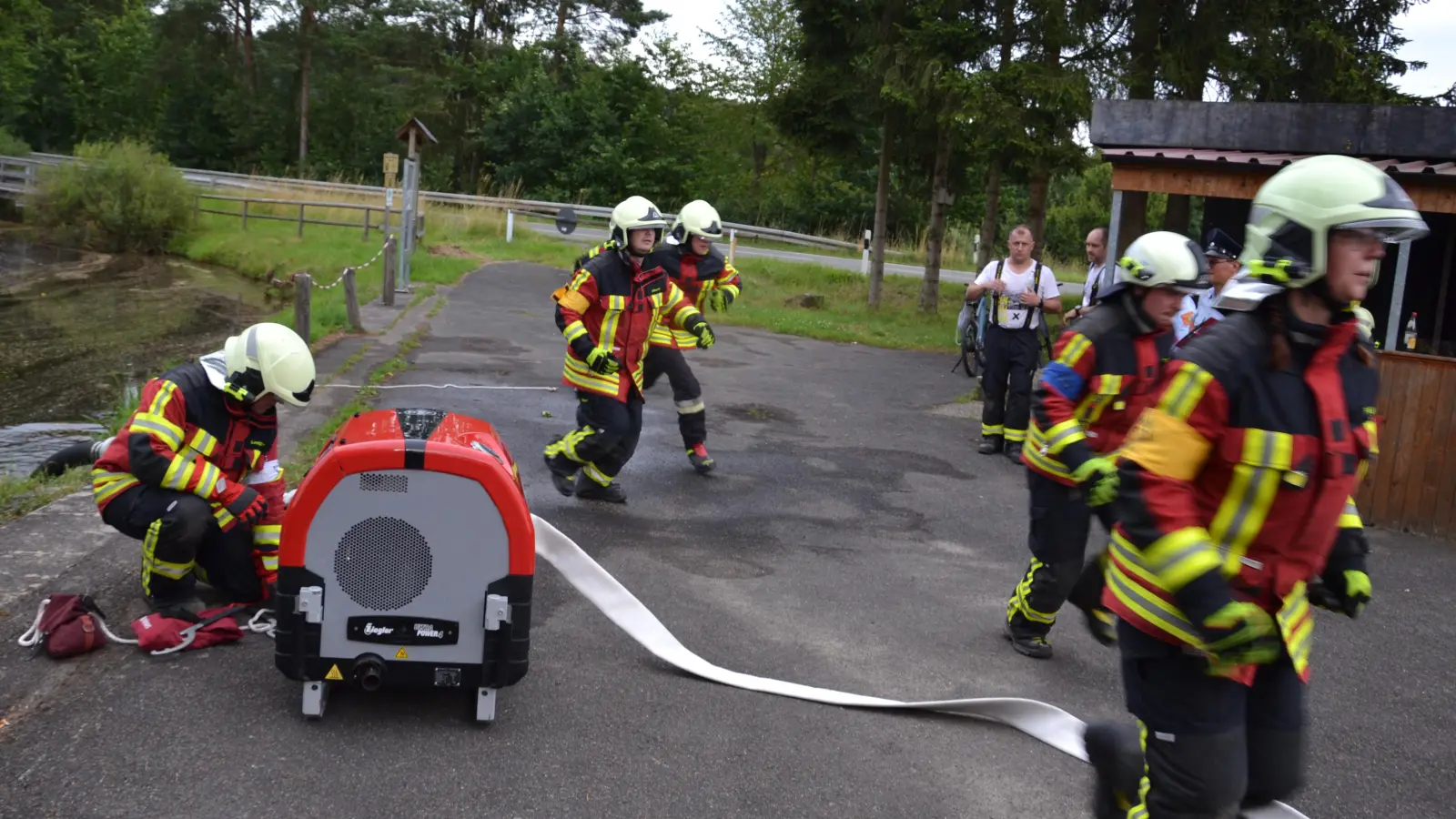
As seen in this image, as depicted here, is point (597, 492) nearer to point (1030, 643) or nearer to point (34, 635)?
point (1030, 643)

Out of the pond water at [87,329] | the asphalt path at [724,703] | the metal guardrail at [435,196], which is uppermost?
the metal guardrail at [435,196]

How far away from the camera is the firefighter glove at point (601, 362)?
7.93m

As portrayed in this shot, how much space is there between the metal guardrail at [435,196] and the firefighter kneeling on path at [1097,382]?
2917 cm

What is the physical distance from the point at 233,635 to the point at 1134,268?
3951 mm

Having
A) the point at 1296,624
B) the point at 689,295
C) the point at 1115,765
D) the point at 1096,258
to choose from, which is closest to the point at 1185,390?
the point at 1296,624

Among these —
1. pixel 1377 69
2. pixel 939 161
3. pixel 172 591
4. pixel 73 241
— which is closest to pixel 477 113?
pixel 73 241

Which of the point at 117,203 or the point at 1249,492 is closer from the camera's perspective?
the point at 1249,492

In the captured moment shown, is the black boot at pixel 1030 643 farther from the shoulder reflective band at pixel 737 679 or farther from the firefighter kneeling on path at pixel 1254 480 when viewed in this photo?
the firefighter kneeling on path at pixel 1254 480

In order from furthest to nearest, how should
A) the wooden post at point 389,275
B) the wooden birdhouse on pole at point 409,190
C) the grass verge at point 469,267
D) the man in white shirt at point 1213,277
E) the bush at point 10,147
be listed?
the bush at point 10,147, the grass verge at point 469,267, the wooden birdhouse on pole at point 409,190, the wooden post at point 389,275, the man in white shirt at point 1213,277

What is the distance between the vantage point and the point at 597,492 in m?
8.47

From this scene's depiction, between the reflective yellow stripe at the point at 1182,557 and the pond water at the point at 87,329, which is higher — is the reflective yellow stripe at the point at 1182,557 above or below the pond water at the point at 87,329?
above

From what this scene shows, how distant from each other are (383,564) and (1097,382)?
2.89 meters

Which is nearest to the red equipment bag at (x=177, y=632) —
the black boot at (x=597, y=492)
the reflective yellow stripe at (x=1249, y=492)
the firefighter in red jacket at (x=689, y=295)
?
the black boot at (x=597, y=492)

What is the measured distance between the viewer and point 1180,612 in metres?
3.28
